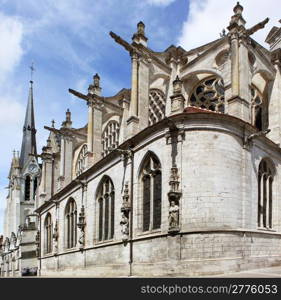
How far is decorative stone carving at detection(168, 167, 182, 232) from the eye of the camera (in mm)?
14336

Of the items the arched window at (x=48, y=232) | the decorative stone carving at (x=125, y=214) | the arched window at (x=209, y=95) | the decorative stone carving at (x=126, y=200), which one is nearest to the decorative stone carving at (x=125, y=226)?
the decorative stone carving at (x=125, y=214)

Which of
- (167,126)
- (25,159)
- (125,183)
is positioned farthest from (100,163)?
(25,159)

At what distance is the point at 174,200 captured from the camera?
1455 cm

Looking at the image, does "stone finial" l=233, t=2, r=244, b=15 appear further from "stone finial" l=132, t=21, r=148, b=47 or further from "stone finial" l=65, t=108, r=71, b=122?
"stone finial" l=65, t=108, r=71, b=122

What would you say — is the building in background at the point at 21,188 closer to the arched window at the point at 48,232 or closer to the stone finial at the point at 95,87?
the arched window at the point at 48,232

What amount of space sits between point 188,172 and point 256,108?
24.5 ft

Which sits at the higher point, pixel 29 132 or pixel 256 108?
pixel 29 132

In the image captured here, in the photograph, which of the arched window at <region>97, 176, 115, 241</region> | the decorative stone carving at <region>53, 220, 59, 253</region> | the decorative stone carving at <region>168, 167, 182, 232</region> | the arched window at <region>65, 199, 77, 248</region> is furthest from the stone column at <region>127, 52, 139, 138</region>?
the decorative stone carving at <region>53, 220, 59, 253</region>

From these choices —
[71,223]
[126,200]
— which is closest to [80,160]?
[71,223]

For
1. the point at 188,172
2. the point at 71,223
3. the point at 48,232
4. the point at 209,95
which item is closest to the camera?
the point at 188,172

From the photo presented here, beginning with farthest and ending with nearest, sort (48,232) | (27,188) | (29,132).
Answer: (29,132)
(27,188)
(48,232)

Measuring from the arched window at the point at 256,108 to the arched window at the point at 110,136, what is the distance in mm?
8445

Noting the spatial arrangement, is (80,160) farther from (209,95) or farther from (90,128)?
(209,95)
